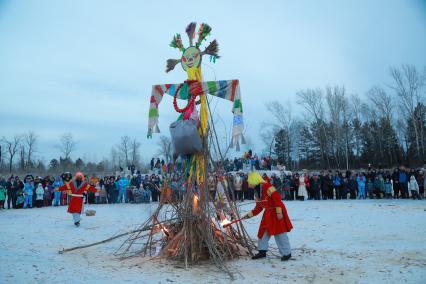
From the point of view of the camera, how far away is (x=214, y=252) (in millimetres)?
6070

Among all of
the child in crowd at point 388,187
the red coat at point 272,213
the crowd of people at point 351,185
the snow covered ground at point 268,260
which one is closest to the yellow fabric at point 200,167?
the red coat at point 272,213

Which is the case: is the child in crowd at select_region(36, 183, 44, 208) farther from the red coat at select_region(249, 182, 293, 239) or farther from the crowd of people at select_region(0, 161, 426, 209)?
the red coat at select_region(249, 182, 293, 239)

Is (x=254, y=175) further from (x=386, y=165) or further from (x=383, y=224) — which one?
(x=386, y=165)

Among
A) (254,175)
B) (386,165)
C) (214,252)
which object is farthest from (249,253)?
(386,165)

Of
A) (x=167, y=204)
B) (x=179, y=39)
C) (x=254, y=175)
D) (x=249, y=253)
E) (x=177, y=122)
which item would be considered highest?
(x=179, y=39)

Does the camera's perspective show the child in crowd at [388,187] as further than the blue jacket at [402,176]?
Yes

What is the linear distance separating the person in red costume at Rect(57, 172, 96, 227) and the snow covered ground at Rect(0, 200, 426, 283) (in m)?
0.70

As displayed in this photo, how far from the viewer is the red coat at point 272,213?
6.17m

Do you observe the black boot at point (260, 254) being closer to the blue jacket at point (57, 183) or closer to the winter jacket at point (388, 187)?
the winter jacket at point (388, 187)

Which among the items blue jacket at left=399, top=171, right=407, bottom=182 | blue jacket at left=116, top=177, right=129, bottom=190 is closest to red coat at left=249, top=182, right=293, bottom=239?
blue jacket at left=399, top=171, right=407, bottom=182

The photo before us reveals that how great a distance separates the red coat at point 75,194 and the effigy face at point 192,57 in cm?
575

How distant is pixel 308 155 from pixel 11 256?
4767cm

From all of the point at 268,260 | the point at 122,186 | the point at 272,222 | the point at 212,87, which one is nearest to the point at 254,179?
the point at 272,222

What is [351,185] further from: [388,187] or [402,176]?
[402,176]
